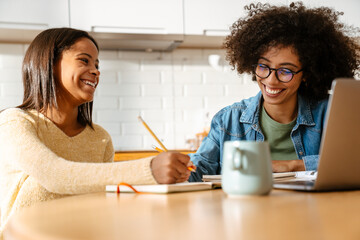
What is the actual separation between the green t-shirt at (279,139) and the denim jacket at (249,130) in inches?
1.5

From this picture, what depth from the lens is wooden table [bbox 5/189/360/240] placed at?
51 cm

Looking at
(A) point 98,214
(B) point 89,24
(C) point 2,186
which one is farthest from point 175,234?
(B) point 89,24

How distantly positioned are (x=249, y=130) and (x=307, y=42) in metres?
0.44

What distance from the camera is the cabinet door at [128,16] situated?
2967mm

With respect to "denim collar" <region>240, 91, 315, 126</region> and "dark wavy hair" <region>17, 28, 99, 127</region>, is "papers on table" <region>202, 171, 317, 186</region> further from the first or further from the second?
"dark wavy hair" <region>17, 28, 99, 127</region>

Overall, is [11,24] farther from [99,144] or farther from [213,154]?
[213,154]

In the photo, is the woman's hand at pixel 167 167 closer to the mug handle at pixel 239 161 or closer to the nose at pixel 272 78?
the mug handle at pixel 239 161

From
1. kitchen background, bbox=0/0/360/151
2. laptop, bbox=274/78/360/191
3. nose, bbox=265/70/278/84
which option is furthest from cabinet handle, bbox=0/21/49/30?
laptop, bbox=274/78/360/191

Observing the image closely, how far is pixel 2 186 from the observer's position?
1377 millimetres

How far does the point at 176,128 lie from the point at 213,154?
5.77 feet

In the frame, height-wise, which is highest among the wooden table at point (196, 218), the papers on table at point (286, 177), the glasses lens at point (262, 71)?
the glasses lens at point (262, 71)

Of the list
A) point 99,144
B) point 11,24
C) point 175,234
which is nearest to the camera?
point 175,234

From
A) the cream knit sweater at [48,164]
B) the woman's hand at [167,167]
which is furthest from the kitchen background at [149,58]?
the woman's hand at [167,167]

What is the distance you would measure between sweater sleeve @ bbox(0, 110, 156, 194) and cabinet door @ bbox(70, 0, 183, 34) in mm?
1926
